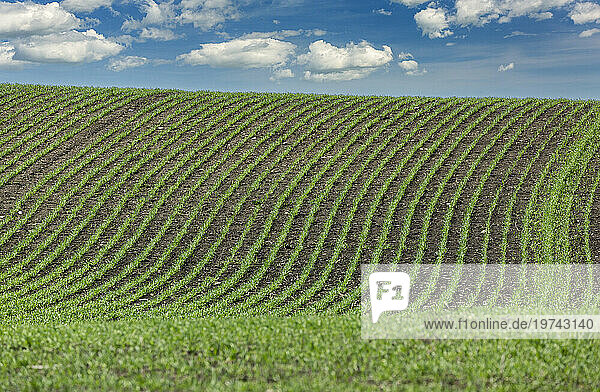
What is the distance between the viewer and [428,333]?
6598 millimetres

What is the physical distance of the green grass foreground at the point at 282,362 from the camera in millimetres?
5461

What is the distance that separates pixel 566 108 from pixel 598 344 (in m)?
17.0

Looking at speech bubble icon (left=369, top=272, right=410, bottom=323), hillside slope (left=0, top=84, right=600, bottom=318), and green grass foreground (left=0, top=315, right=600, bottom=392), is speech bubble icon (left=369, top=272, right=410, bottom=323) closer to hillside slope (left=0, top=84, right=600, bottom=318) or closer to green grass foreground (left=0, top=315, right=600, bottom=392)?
hillside slope (left=0, top=84, right=600, bottom=318)

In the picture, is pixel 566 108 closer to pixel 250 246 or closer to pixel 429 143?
pixel 429 143

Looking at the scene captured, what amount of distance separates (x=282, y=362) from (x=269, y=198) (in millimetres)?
9131

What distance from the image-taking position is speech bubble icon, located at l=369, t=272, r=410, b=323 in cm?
988

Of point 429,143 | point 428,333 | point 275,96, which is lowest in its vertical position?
point 428,333

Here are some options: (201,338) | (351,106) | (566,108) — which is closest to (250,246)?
(201,338)

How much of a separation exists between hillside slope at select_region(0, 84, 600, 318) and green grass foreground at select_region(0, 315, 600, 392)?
348 cm

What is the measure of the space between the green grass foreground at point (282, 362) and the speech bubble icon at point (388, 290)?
2656 millimetres

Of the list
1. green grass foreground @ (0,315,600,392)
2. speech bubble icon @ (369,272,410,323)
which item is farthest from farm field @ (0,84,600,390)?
speech bubble icon @ (369,272,410,323)

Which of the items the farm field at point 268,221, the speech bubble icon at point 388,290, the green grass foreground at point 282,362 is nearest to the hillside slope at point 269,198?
the farm field at point 268,221

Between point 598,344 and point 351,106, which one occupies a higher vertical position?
point 351,106

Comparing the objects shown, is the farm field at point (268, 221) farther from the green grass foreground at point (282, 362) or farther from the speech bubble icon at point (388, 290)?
the speech bubble icon at point (388, 290)
